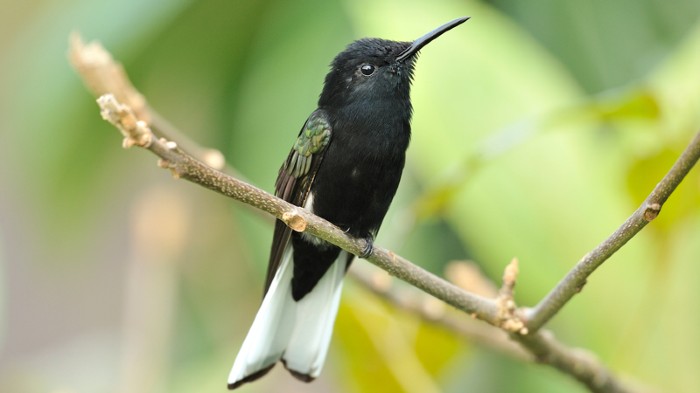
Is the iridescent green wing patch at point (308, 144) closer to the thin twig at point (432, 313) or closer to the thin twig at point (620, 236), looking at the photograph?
the thin twig at point (432, 313)

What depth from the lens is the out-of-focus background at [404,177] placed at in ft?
7.34

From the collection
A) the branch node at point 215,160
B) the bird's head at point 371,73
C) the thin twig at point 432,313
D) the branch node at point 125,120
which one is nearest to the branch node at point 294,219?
the branch node at point 125,120

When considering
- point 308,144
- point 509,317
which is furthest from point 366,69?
point 509,317

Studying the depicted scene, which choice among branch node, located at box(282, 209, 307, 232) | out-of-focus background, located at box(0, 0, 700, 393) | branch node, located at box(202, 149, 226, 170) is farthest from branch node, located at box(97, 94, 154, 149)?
out-of-focus background, located at box(0, 0, 700, 393)

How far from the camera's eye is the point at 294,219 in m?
1.35

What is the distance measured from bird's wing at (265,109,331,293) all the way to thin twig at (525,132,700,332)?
558 millimetres

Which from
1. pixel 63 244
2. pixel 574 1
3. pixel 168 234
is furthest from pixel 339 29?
pixel 63 244

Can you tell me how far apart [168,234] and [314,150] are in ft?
1.87

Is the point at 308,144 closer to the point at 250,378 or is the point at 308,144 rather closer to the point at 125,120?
A: the point at 250,378

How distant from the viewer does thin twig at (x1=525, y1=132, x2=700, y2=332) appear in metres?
1.16

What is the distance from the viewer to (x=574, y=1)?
8.80 feet

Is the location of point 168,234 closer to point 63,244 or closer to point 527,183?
point 63,244

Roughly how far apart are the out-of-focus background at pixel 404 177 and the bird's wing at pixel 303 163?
0.26 meters

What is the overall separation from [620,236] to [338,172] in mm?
749
